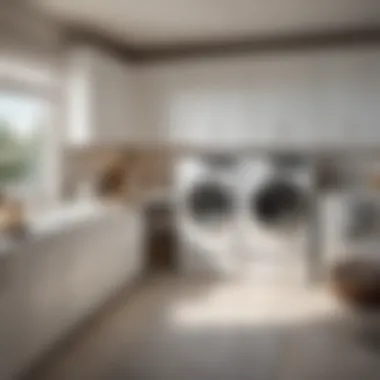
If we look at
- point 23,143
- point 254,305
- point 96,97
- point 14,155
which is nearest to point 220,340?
point 254,305

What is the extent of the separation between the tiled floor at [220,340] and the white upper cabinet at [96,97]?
145 cm

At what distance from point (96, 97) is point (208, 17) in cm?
124

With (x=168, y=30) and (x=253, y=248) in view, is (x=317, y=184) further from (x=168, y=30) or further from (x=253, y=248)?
(x=168, y=30)

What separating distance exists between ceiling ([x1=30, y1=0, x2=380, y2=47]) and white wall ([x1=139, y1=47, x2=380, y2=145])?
26cm

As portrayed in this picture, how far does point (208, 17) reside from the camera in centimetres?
429

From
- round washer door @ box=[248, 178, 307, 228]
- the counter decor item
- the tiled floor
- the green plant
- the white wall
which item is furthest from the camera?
the white wall

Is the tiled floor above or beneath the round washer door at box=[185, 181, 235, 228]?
beneath

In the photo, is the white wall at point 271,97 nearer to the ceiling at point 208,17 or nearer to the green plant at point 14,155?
the ceiling at point 208,17

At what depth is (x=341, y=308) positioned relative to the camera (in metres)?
4.11

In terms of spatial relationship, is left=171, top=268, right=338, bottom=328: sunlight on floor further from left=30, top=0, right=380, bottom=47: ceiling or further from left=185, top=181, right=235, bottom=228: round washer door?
left=30, top=0, right=380, bottom=47: ceiling

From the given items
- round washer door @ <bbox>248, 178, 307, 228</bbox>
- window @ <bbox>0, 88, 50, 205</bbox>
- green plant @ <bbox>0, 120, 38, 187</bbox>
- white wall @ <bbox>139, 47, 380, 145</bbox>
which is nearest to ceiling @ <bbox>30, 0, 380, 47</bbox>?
white wall @ <bbox>139, 47, 380, 145</bbox>

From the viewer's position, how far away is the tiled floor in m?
3.00

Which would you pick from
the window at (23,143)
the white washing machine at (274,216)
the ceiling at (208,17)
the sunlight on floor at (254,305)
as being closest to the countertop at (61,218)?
the window at (23,143)

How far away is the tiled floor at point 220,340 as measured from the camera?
9.83 ft
